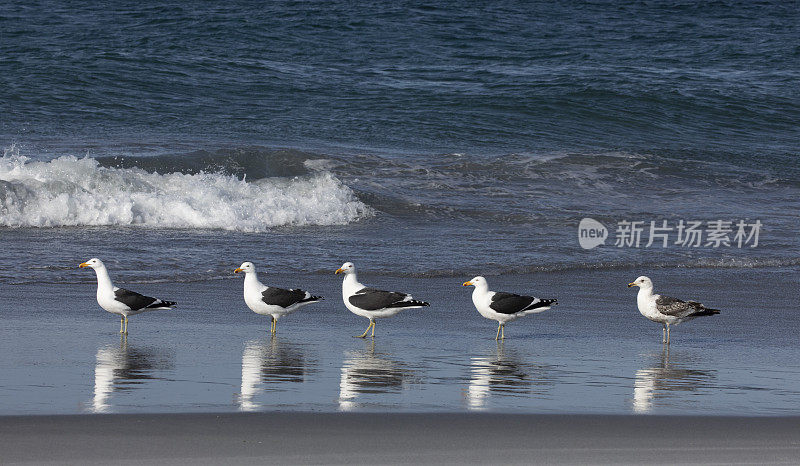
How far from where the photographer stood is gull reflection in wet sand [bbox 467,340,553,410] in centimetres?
663

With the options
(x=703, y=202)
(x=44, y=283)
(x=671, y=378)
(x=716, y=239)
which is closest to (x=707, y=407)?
(x=671, y=378)

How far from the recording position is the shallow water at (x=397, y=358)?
6.34m

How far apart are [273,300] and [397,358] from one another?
156 centimetres

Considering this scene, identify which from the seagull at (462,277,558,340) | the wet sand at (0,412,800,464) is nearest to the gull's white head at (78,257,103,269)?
the seagull at (462,277,558,340)

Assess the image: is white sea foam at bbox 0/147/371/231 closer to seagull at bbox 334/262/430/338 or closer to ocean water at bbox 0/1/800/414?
ocean water at bbox 0/1/800/414

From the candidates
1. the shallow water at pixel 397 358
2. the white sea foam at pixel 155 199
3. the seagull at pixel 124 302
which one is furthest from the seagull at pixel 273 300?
the white sea foam at pixel 155 199

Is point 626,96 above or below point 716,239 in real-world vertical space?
above

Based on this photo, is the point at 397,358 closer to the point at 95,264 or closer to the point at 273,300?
the point at 273,300

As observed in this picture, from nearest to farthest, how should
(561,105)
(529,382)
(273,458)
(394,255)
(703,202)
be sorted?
(273,458)
(529,382)
(394,255)
(703,202)
(561,105)

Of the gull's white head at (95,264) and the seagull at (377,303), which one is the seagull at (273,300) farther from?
the gull's white head at (95,264)

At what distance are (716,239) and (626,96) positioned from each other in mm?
11845

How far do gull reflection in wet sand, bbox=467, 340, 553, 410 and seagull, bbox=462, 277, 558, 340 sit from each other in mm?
807

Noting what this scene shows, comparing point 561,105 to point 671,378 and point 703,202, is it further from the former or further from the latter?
point 671,378

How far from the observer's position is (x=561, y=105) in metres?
24.7
